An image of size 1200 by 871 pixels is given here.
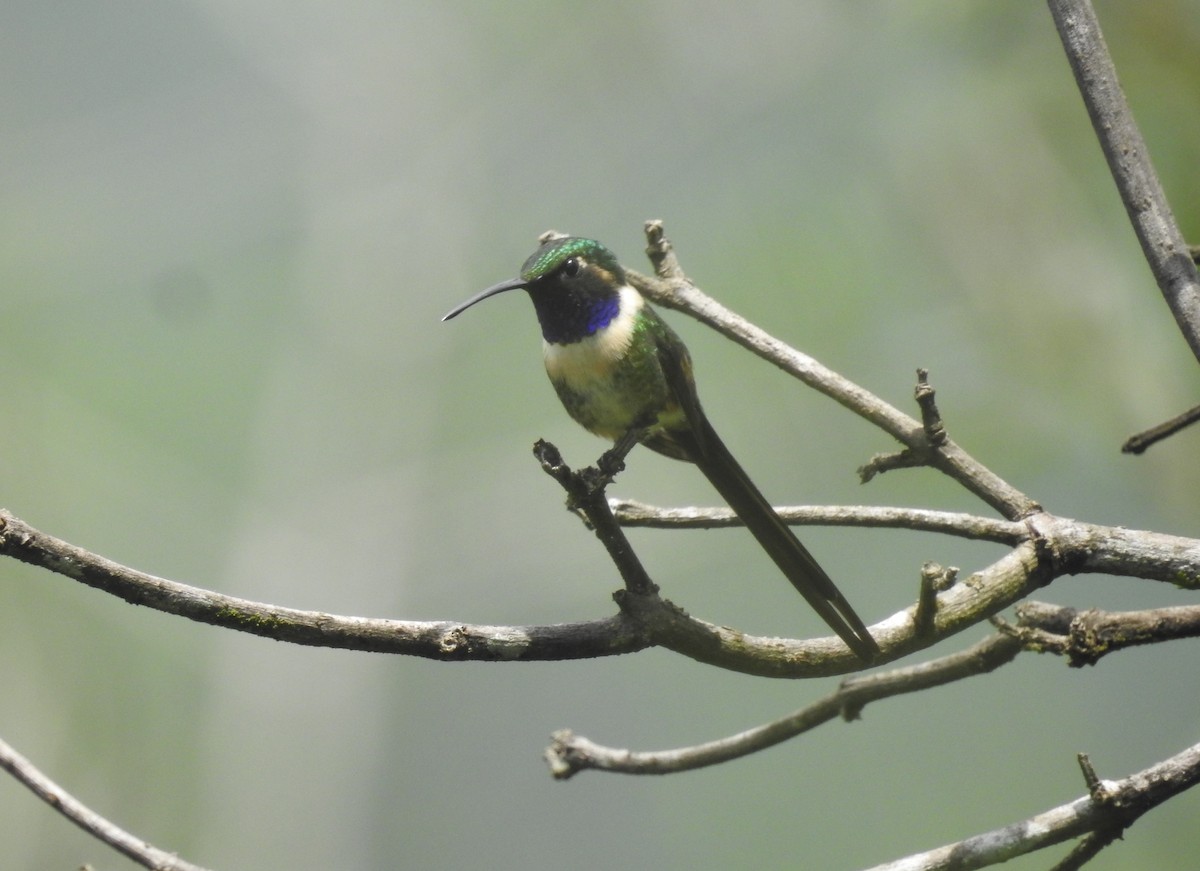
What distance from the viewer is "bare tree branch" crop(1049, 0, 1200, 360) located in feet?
4.30

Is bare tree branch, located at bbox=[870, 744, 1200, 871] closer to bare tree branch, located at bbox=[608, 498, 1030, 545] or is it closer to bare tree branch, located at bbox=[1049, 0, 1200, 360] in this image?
bare tree branch, located at bbox=[608, 498, 1030, 545]

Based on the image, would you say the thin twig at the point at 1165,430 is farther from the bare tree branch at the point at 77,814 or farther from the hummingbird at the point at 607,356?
the bare tree branch at the point at 77,814

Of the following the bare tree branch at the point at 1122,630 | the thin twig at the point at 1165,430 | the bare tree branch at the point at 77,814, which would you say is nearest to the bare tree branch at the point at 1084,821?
the bare tree branch at the point at 1122,630

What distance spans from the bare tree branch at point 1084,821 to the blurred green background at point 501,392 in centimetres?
218

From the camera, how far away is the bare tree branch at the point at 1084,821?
1187mm

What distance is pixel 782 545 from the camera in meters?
1.57

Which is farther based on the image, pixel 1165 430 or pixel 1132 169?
pixel 1165 430

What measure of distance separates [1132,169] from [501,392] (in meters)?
3.57

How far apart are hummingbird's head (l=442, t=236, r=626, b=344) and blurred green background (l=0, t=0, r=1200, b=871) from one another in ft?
6.62

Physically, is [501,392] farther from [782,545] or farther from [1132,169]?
[1132,169]

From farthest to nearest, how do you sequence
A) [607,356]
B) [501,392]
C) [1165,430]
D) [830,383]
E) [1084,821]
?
[501,392]
[607,356]
[830,383]
[1165,430]
[1084,821]

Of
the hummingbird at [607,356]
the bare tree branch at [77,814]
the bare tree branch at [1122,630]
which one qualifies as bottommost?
the bare tree branch at [77,814]

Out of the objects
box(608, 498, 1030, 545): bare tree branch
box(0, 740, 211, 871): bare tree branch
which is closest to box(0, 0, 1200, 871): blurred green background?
box(608, 498, 1030, 545): bare tree branch

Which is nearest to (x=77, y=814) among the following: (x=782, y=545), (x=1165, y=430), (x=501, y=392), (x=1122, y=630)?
(x=782, y=545)
